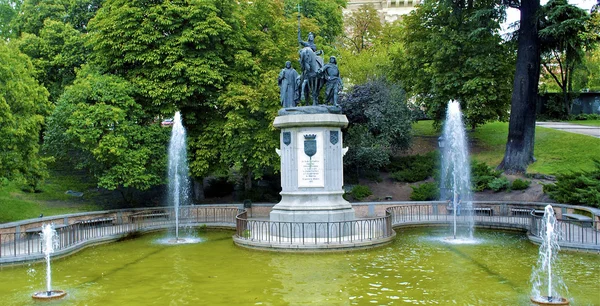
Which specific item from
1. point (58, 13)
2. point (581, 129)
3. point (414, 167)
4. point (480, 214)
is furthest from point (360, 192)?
point (58, 13)

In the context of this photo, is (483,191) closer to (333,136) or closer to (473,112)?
(473,112)

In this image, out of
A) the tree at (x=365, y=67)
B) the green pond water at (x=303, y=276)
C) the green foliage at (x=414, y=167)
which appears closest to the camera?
the green pond water at (x=303, y=276)

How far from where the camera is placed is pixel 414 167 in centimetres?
3612

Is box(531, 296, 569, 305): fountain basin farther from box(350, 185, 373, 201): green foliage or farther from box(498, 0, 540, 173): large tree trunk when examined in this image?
box(498, 0, 540, 173): large tree trunk

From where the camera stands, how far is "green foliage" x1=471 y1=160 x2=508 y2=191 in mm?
31188

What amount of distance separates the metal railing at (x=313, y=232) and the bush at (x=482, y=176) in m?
13.3

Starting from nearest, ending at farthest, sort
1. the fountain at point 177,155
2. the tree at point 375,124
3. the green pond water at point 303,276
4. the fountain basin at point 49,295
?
the green pond water at point 303,276 → the fountain basin at point 49,295 → the fountain at point 177,155 → the tree at point 375,124

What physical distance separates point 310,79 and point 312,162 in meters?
3.41

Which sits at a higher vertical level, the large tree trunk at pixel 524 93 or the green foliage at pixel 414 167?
the large tree trunk at pixel 524 93

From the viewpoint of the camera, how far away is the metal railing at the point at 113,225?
18.5 metres

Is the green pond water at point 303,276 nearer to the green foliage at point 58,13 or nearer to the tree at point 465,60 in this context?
the tree at point 465,60

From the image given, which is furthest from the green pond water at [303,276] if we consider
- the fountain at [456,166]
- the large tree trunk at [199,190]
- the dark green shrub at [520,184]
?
the large tree trunk at [199,190]

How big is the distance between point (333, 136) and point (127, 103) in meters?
12.3

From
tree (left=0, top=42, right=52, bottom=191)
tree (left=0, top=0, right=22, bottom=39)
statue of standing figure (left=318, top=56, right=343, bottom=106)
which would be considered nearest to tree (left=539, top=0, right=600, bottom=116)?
statue of standing figure (left=318, top=56, right=343, bottom=106)
